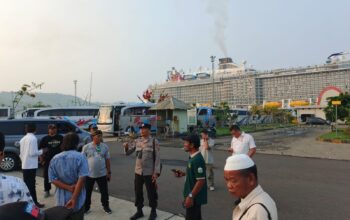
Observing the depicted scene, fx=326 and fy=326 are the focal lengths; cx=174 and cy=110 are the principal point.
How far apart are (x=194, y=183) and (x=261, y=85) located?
102598 mm

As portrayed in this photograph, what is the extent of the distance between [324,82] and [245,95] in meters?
22.6

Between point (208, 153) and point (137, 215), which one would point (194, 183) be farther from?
point (208, 153)

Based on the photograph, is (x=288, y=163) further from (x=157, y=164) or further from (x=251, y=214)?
(x=251, y=214)

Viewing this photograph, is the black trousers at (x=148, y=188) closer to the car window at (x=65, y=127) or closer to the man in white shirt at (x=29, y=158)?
the man in white shirt at (x=29, y=158)

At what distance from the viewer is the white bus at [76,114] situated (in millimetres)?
29944

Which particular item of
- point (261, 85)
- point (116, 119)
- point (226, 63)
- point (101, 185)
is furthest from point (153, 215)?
point (226, 63)

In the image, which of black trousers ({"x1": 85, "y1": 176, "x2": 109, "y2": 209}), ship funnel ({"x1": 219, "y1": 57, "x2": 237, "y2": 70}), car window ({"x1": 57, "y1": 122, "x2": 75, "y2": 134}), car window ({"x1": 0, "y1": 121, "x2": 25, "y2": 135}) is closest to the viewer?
black trousers ({"x1": 85, "y1": 176, "x2": 109, "y2": 209})

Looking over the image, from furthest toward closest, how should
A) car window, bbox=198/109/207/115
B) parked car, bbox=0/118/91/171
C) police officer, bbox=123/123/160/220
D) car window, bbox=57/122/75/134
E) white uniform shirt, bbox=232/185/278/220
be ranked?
1. car window, bbox=198/109/207/115
2. car window, bbox=57/122/75/134
3. parked car, bbox=0/118/91/171
4. police officer, bbox=123/123/160/220
5. white uniform shirt, bbox=232/185/278/220

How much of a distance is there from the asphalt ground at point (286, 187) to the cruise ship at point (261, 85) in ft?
256

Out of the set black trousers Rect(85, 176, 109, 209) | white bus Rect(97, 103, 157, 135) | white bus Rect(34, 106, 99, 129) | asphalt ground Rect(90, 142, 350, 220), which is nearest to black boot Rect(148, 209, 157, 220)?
asphalt ground Rect(90, 142, 350, 220)

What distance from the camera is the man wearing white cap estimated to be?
199 cm

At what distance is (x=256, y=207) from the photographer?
6.42ft

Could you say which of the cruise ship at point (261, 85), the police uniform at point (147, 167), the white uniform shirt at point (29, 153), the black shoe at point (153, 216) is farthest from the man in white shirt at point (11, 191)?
the cruise ship at point (261, 85)

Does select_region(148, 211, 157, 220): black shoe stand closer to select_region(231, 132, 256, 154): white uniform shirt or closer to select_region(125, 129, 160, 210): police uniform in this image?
select_region(125, 129, 160, 210): police uniform
